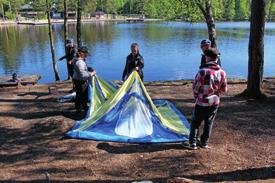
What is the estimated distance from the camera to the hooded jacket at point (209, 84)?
6203 millimetres

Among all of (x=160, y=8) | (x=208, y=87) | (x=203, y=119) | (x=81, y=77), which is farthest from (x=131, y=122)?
(x=160, y=8)

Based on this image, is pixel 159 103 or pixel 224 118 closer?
pixel 224 118

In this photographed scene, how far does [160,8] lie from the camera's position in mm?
24094

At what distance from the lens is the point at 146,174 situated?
585cm

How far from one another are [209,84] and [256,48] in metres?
5.01

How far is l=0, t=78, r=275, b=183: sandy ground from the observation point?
5816 mm

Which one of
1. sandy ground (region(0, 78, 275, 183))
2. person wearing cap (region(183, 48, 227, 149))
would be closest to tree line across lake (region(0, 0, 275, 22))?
sandy ground (region(0, 78, 275, 183))

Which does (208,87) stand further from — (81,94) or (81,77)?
(81,94)

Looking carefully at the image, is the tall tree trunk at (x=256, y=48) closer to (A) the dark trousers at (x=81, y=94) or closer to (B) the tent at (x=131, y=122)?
(B) the tent at (x=131, y=122)

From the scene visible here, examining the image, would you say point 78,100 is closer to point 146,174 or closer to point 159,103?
point 159,103

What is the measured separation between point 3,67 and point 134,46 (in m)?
26.6

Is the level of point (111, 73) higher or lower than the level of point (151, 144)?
lower

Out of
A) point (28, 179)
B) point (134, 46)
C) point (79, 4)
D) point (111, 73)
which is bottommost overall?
point (111, 73)

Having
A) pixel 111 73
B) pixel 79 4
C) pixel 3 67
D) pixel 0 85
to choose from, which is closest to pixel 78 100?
pixel 0 85
